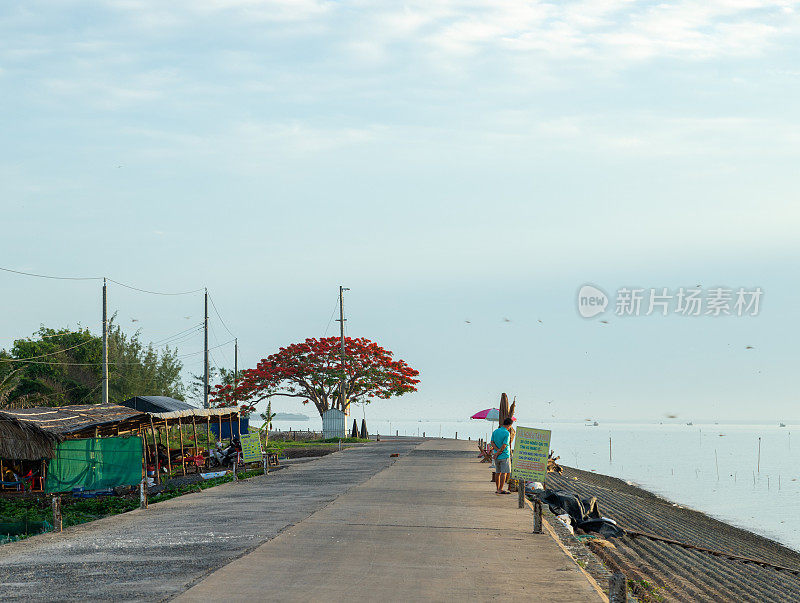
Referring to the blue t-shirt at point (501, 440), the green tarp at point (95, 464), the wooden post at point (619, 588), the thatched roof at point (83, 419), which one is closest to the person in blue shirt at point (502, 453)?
the blue t-shirt at point (501, 440)

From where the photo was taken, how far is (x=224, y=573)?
10.6 metres

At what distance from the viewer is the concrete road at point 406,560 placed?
9617mm

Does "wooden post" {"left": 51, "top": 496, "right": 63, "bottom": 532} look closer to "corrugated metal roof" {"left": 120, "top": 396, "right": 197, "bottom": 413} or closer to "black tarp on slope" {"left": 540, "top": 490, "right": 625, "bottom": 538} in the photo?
"black tarp on slope" {"left": 540, "top": 490, "right": 625, "bottom": 538}

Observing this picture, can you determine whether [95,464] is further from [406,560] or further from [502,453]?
[406,560]

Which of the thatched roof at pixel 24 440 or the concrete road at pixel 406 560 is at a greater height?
the thatched roof at pixel 24 440

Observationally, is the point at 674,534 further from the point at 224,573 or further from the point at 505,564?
the point at 224,573

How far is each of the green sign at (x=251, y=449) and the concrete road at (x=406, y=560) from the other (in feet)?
30.5

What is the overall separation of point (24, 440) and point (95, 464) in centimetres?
202

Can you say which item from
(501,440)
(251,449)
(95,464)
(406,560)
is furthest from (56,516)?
(251,449)

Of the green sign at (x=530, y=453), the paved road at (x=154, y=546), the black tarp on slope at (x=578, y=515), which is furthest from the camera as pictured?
the black tarp on slope at (x=578, y=515)

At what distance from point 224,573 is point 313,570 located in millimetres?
1062

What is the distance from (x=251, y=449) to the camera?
27.9 m

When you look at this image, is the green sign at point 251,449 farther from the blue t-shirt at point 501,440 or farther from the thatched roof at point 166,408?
the blue t-shirt at point 501,440

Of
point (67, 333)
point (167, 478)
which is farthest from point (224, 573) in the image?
point (67, 333)
